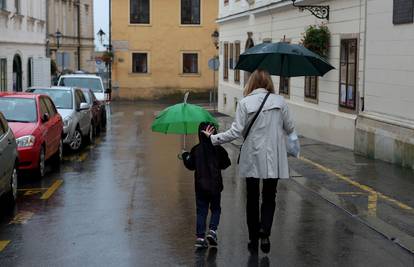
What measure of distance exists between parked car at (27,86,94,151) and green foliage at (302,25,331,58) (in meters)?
5.87

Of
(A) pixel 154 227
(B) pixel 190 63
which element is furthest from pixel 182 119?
(B) pixel 190 63

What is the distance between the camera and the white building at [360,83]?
13.4m

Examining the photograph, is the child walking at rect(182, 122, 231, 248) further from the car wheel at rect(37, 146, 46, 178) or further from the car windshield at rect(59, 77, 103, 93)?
the car windshield at rect(59, 77, 103, 93)

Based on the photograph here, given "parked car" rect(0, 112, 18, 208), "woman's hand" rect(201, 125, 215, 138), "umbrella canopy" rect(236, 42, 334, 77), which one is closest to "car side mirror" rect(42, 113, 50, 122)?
"parked car" rect(0, 112, 18, 208)

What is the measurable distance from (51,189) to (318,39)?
8.74m

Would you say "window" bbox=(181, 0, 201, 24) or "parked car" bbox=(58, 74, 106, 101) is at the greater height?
"window" bbox=(181, 0, 201, 24)

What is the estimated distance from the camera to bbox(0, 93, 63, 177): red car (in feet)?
40.5

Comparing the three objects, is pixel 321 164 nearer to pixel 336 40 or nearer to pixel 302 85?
pixel 336 40

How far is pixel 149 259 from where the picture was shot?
695cm

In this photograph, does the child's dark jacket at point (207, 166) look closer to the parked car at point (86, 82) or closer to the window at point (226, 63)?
the parked car at point (86, 82)

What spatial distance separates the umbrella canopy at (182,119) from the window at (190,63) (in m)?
40.6

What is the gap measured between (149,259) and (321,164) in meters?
7.99

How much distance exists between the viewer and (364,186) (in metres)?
11.7

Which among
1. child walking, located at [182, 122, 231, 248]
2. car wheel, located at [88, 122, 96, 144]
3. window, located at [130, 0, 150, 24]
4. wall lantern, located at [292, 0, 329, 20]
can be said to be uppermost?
window, located at [130, 0, 150, 24]
